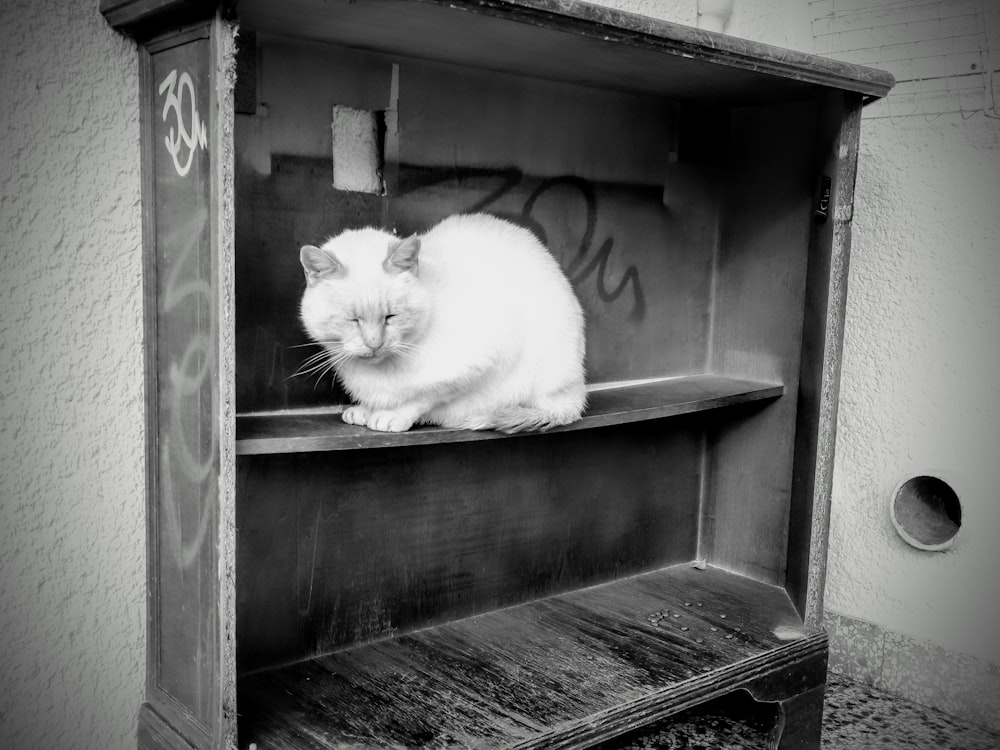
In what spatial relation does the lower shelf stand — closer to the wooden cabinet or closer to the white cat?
the wooden cabinet

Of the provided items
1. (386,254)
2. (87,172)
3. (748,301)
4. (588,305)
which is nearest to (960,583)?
(748,301)

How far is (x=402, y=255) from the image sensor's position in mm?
1763

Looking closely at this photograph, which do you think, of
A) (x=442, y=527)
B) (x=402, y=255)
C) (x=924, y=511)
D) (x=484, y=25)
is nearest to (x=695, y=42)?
(x=484, y=25)

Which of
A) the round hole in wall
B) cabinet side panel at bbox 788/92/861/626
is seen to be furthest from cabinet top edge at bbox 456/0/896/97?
the round hole in wall

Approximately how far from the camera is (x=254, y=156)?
1856 mm

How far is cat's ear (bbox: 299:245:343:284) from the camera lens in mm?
1712

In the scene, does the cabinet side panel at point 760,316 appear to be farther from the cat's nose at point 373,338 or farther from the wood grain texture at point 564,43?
the cat's nose at point 373,338

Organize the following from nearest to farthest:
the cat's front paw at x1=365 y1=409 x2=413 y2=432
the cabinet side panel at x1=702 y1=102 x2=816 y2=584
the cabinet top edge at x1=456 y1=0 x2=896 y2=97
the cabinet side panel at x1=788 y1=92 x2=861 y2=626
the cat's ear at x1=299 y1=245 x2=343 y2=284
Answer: the cabinet top edge at x1=456 y1=0 x2=896 y2=97 → the cat's ear at x1=299 y1=245 x2=343 y2=284 → the cat's front paw at x1=365 y1=409 x2=413 y2=432 → the cabinet side panel at x1=788 y1=92 x2=861 y2=626 → the cabinet side panel at x1=702 y1=102 x2=816 y2=584

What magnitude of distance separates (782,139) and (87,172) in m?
1.80

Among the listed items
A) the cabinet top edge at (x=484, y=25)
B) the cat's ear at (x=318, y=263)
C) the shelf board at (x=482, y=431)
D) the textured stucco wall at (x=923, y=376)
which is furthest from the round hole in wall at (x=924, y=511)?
the cat's ear at (x=318, y=263)

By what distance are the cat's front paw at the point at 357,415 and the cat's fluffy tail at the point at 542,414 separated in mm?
249

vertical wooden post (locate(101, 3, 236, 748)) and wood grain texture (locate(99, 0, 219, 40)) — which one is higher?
wood grain texture (locate(99, 0, 219, 40))

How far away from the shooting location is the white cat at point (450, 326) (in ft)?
5.81

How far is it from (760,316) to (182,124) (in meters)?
1.72
